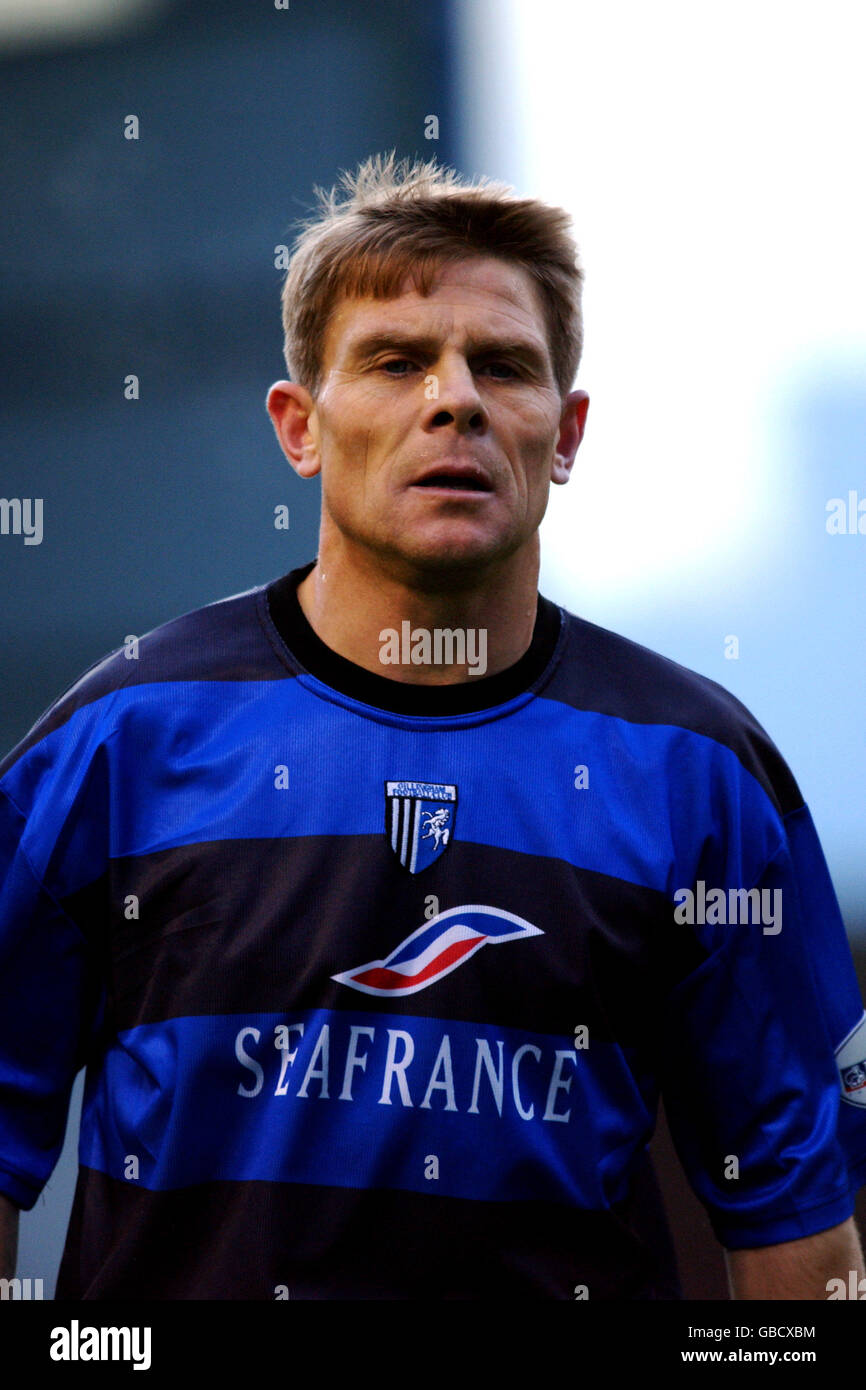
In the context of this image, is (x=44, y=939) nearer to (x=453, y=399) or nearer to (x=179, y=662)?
(x=179, y=662)

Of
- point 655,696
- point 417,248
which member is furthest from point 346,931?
point 417,248

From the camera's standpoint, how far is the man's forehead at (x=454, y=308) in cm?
177

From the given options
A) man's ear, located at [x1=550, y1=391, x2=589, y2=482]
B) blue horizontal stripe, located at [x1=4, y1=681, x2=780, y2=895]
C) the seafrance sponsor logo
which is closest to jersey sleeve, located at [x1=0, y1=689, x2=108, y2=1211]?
blue horizontal stripe, located at [x1=4, y1=681, x2=780, y2=895]

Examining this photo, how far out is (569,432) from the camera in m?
1.96

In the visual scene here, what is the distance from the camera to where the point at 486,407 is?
1.77 m

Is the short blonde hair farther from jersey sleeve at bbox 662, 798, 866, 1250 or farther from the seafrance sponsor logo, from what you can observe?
the seafrance sponsor logo

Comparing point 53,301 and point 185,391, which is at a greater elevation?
point 53,301

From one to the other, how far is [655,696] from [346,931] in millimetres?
565

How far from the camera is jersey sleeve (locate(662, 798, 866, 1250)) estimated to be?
1.79 m

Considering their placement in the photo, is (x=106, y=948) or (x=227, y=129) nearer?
(x=106, y=948)

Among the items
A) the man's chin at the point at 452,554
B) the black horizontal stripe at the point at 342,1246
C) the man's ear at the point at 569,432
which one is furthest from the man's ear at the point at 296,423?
the black horizontal stripe at the point at 342,1246
